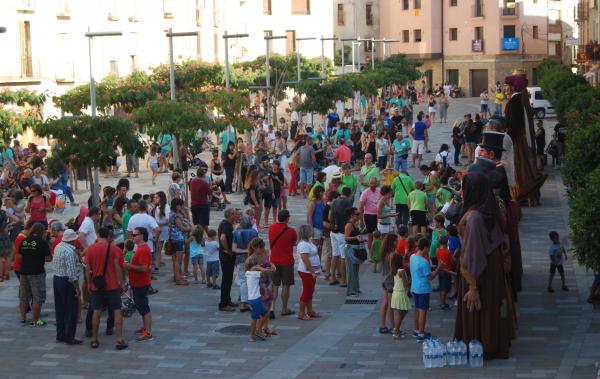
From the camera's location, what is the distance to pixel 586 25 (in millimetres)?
66125

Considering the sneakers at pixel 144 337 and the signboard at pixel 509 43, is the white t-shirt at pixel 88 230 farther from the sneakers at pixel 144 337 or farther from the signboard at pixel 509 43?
the signboard at pixel 509 43

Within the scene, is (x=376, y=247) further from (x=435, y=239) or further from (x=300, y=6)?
(x=300, y=6)

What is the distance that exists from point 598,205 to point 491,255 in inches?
62.3

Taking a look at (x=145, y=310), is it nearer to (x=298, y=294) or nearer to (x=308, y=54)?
(x=298, y=294)

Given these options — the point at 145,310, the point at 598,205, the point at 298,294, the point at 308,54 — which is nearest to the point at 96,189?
the point at 298,294

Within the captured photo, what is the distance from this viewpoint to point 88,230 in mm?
17953

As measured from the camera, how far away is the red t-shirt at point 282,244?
17.3 m

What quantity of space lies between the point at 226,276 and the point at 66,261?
109 inches

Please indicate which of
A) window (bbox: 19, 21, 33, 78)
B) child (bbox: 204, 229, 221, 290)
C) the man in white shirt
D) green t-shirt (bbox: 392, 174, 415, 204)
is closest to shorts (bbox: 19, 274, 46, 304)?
the man in white shirt

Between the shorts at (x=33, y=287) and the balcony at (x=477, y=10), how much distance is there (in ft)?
227

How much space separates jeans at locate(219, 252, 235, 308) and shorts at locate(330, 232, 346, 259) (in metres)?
2.07

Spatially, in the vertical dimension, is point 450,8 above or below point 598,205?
above

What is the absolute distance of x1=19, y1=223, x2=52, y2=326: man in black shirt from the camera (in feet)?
54.5

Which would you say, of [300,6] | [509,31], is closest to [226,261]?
[300,6]
